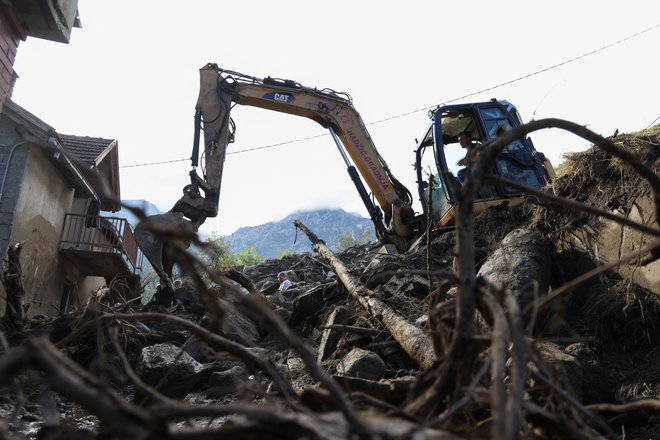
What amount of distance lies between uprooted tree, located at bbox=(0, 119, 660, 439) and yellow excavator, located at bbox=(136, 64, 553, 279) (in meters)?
1.30

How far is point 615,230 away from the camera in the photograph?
4.90m

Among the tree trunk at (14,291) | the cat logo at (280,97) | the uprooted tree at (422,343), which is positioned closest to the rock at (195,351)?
the uprooted tree at (422,343)

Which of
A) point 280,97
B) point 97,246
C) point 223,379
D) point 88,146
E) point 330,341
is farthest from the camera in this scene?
point 88,146

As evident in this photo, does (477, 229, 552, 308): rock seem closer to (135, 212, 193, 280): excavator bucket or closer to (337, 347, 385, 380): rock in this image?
(337, 347, 385, 380): rock

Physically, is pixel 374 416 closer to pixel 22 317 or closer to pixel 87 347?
Answer: pixel 87 347

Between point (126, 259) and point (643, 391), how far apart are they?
13990 mm

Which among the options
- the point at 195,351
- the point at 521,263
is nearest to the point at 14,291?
the point at 195,351

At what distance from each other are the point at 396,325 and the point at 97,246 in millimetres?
11282

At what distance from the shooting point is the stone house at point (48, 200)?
→ 7.44 metres

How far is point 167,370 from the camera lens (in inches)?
219

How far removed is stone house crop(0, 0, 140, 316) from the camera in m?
7.44

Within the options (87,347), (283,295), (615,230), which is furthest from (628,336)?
(283,295)

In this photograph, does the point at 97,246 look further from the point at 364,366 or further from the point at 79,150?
the point at 364,366

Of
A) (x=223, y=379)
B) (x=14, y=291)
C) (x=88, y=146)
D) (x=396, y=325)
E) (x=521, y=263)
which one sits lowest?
(x=223, y=379)
